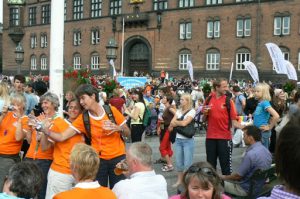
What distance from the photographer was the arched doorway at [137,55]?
46812 millimetres

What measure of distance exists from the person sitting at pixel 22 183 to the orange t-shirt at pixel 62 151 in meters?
1.60

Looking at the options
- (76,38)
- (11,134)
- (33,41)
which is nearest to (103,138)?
(11,134)

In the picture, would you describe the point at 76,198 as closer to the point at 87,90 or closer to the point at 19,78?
the point at 87,90

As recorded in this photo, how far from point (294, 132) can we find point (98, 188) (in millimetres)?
2203

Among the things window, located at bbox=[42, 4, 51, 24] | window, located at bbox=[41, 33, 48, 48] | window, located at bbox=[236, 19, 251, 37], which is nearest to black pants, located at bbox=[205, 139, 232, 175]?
window, located at bbox=[236, 19, 251, 37]

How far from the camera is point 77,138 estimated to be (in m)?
5.30

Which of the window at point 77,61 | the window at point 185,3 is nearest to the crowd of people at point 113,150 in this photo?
the window at point 185,3

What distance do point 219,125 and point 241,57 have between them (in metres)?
33.0

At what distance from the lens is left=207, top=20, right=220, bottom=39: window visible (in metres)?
41.2

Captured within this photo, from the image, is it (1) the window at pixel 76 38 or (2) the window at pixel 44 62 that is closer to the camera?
(1) the window at pixel 76 38

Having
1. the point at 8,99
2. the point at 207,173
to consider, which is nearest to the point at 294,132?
the point at 207,173

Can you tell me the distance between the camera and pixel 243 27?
129 ft

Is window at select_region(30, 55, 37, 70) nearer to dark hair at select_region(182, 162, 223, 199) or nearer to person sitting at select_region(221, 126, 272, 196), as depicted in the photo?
person sitting at select_region(221, 126, 272, 196)

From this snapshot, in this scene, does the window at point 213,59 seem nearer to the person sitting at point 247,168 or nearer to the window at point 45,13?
the window at point 45,13
